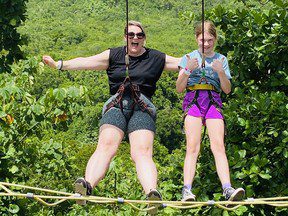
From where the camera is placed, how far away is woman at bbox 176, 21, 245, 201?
5352 millimetres

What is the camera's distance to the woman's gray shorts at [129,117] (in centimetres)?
526

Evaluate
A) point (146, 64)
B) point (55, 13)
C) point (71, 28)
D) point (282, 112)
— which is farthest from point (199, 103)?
point (55, 13)

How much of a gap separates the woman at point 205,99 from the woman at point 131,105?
0.24 metres

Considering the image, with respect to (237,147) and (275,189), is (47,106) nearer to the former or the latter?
(237,147)

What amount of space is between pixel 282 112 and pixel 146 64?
170cm

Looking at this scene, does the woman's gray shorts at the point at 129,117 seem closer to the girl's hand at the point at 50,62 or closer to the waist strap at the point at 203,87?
the waist strap at the point at 203,87

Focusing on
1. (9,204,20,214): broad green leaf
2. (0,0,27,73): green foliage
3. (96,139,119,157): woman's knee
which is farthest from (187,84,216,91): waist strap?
(0,0,27,73): green foliage

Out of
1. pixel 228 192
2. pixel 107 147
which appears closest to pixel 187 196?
pixel 228 192

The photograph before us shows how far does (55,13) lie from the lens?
114m

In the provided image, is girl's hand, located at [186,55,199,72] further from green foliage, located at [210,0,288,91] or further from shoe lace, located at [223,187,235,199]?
green foliage, located at [210,0,288,91]

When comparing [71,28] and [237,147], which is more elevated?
[71,28]

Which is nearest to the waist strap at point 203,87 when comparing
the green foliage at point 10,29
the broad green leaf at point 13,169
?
the broad green leaf at point 13,169

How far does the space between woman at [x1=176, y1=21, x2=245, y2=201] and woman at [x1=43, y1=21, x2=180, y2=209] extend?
24 cm

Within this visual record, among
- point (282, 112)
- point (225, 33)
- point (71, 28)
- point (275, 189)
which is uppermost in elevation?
point (71, 28)
